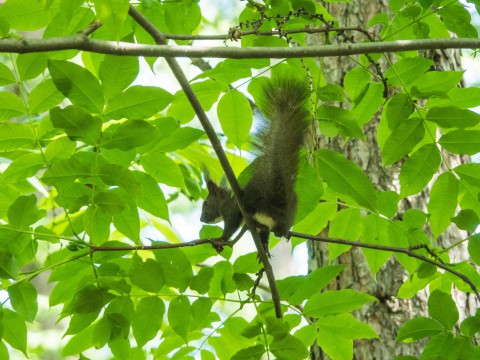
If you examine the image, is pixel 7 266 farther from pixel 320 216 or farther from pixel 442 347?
pixel 442 347

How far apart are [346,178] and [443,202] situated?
0.43 m

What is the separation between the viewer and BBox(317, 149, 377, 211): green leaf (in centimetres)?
192

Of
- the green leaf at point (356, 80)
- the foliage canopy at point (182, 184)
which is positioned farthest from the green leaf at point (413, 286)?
the green leaf at point (356, 80)

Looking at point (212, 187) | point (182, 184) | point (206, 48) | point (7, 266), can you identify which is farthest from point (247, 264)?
point (212, 187)

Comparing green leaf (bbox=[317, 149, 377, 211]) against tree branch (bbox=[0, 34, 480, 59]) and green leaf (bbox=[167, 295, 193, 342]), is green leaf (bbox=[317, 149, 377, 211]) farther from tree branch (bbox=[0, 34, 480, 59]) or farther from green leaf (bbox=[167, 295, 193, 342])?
green leaf (bbox=[167, 295, 193, 342])

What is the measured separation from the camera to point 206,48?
1.55 m

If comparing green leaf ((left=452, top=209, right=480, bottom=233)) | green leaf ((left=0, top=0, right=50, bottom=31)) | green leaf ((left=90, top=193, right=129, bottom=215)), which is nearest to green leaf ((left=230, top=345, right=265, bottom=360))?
green leaf ((left=90, top=193, right=129, bottom=215))

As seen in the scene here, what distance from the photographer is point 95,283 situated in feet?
6.48

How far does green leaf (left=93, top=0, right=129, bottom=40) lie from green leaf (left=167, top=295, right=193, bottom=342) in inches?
41.9

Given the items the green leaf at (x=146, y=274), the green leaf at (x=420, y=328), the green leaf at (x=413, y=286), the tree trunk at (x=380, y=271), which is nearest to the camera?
the green leaf at (x=146, y=274)

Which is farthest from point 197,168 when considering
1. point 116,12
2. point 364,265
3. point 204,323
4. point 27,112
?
point 116,12

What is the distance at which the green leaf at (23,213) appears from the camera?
1874 mm

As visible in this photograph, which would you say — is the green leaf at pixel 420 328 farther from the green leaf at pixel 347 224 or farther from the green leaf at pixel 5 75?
the green leaf at pixel 5 75

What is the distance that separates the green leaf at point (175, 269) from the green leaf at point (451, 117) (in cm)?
91
